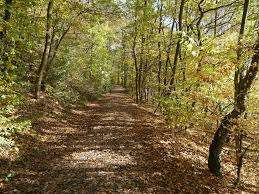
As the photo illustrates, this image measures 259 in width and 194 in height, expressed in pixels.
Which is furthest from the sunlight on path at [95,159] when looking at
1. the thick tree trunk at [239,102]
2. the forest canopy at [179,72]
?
the thick tree trunk at [239,102]

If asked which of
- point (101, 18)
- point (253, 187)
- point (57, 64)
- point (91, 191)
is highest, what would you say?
point (101, 18)

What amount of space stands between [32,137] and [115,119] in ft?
25.7

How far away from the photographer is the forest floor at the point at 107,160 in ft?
33.2

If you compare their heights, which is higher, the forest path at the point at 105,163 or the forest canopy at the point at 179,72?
the forest canopy at the point at 179,72

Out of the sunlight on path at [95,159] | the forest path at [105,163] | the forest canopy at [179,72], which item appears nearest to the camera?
the forest path at [105,163]

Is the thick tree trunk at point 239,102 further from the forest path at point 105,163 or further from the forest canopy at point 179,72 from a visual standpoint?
the forest path at point 105,163

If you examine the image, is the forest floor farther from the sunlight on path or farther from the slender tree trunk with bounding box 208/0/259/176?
the slender tree trunk with bounding box 208/0/259/176

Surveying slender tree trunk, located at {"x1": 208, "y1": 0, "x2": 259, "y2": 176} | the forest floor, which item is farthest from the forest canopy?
the forest floor

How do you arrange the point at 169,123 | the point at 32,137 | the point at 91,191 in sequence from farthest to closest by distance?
the point at 169,123, the point at 32,137, the point at 91,191

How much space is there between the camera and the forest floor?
10125mm

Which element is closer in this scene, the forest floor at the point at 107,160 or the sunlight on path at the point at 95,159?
the forest floor at the point at 107,160

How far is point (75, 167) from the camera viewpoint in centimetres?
1149

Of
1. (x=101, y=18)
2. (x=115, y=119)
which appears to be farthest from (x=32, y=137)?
(x=101, y=18)

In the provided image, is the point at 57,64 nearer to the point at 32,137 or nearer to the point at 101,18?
the point at 101,18
